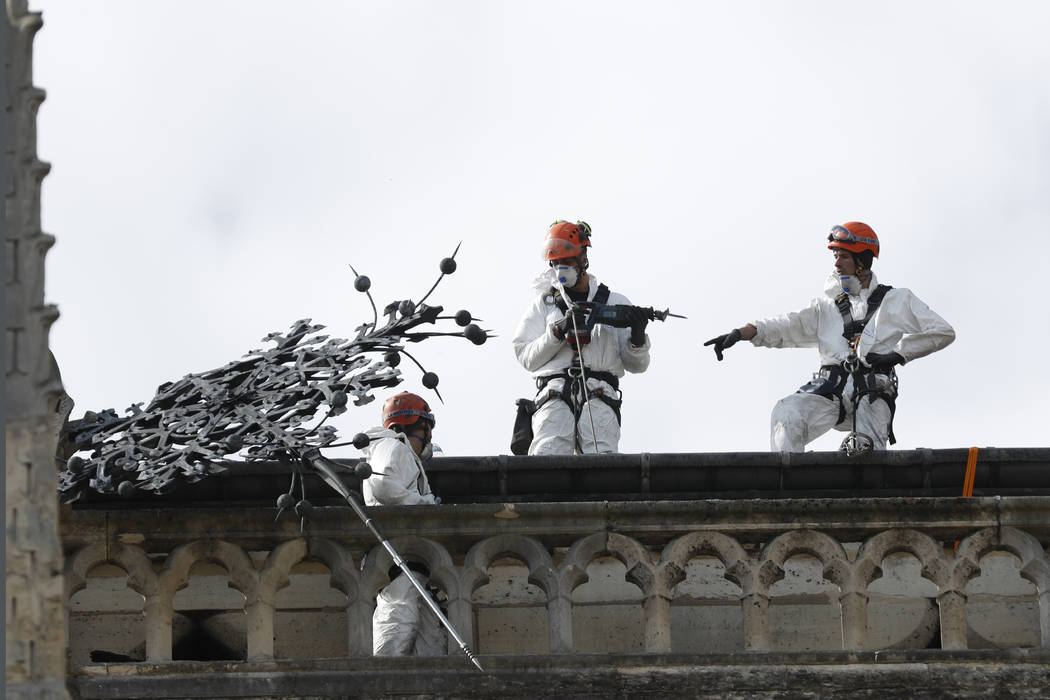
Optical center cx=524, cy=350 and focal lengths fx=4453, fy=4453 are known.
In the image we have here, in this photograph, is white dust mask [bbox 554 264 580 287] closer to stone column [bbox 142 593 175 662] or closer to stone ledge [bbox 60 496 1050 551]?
stone ledge [bbox 60 496 1050 551]

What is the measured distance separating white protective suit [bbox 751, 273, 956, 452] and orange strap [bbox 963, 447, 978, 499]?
10.0ft

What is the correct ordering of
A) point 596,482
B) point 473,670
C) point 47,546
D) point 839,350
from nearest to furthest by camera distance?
point 47,546
point 473,670
point 596,482
point 839,350

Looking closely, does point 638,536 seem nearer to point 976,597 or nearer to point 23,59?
point 976,597

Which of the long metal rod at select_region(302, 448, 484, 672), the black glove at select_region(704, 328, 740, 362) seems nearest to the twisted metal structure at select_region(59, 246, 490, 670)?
the long metal rod at select_region(302, 448, 484, 672)

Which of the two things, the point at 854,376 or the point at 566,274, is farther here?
the point at 566,274

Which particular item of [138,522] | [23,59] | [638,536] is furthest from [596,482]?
[23,59]

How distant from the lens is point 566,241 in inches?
1019

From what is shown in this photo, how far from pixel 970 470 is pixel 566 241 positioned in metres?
4.68

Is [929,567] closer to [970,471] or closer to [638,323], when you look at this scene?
[970,471]

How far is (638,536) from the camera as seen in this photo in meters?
21.0

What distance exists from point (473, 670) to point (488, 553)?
794 mm

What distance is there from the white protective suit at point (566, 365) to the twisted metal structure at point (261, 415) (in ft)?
12.6

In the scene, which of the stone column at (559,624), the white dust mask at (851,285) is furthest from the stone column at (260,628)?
the white dust mask at (851,285)

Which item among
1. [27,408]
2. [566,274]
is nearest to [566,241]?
[566,274]
